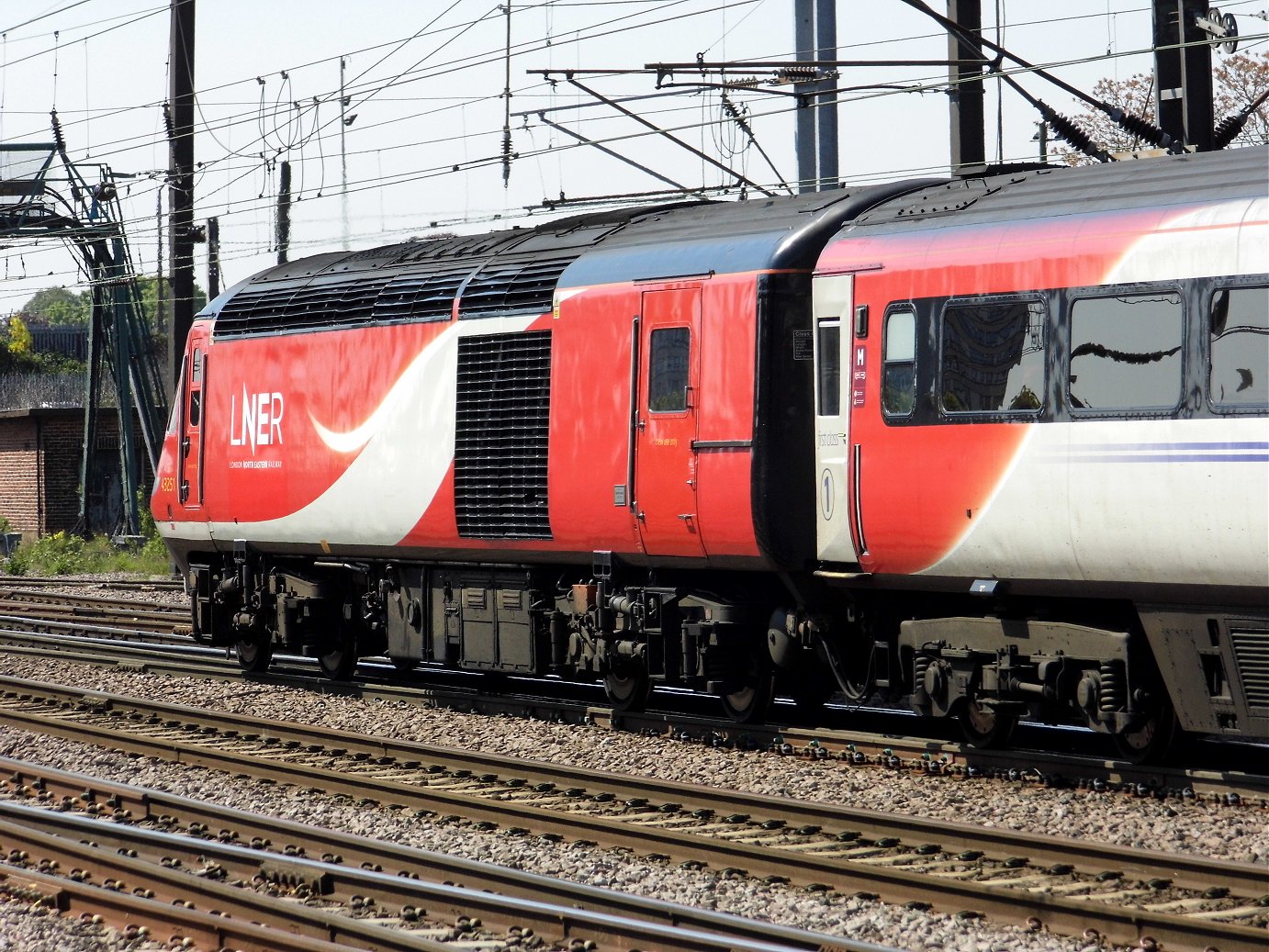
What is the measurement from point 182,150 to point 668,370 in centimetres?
1687

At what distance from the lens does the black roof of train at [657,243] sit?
32.8ft

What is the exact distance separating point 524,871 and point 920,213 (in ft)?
17.6

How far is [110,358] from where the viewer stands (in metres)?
37.4

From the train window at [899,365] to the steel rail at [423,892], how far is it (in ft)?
14.6

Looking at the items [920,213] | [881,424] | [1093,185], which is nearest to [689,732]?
[881,424]

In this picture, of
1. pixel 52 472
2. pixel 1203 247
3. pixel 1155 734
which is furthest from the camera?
pixel 52 472

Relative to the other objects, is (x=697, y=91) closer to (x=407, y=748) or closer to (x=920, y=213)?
(x=920, y=213)

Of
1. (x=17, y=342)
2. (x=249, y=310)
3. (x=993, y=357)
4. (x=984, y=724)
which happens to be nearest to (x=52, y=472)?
(x=249, y=310)

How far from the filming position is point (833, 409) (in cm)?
1150

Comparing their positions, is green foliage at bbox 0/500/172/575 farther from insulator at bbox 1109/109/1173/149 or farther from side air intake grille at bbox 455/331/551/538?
insulator at bbox 1109/109/1173/149

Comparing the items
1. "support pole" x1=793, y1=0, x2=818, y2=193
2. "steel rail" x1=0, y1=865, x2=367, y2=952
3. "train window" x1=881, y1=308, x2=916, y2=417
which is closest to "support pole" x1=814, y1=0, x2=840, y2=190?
"support pole" x1=793, y1=0, x2=818, y2=193

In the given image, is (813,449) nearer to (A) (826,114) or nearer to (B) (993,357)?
(B) (993,357)

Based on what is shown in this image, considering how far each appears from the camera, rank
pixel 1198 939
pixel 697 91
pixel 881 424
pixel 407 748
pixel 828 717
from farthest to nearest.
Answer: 1. pixel 697 91
2. pixel 828 717
3. pixel 407 748
4. pixel 881 424
5. pixel 1198 939

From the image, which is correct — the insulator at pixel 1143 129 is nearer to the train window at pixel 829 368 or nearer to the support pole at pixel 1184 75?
the support pole at pixel 1184 75
